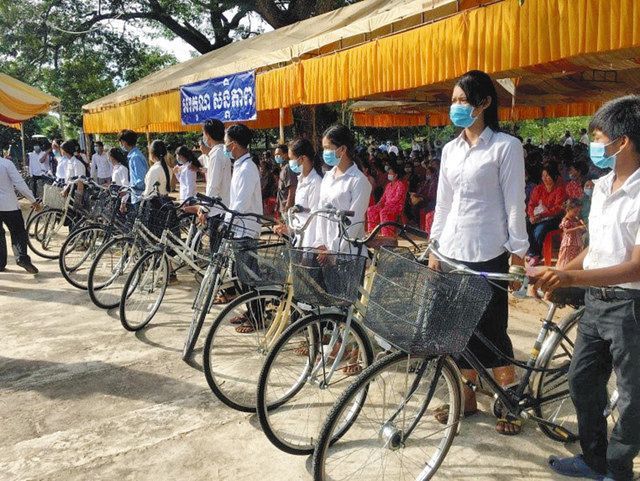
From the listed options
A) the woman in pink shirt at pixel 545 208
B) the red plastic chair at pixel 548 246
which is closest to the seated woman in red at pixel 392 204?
the woman in pink shirt at pixel 545 208

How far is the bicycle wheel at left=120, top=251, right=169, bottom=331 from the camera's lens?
4.32m

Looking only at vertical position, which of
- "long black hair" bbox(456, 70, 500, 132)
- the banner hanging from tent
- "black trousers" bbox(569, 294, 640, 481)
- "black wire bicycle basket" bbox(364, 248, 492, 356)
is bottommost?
"black trousers" bbox(569, 294, 640, 481)

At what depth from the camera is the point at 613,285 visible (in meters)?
2.00

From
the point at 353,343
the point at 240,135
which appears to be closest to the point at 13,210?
the point at 240,135

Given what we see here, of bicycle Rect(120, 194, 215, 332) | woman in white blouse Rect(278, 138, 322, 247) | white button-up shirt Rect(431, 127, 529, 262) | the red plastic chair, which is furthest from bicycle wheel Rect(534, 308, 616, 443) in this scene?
the red plastic chair

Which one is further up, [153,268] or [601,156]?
[601,156]

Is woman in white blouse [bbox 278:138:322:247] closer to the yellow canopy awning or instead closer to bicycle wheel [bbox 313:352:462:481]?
bicycle wheel [bbox 313:352:462:481]

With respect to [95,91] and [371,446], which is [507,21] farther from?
[95,91]

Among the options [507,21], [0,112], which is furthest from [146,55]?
[507,21]

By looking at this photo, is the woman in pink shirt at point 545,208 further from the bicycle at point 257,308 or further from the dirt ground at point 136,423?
the bicycle at point 257,308

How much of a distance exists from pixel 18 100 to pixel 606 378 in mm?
8970

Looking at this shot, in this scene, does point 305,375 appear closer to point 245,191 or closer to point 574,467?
point 574,467

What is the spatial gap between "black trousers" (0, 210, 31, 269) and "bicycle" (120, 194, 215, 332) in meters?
2.58

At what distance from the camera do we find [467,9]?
12.7 ft
